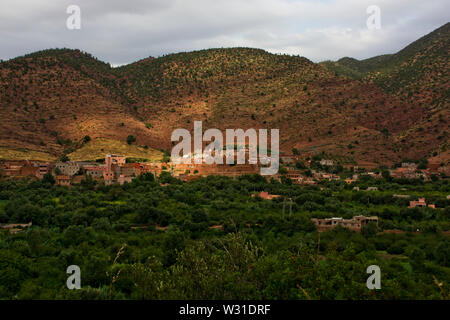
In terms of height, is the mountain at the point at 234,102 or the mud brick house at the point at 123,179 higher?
the mountain at the point at 234,102

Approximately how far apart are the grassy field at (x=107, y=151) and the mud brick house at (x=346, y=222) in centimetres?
2713

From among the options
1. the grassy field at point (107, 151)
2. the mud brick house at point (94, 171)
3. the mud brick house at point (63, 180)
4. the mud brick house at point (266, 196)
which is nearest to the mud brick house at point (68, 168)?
the mud brick house at point (94, 171)

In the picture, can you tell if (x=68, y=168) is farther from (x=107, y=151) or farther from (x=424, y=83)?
(x=424, y=83)

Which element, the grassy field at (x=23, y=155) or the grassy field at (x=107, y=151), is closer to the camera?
the grassy field at (x=23, y=155)

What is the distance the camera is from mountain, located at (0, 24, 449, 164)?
A: 5319 cm

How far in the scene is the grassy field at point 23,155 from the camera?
41.5 m

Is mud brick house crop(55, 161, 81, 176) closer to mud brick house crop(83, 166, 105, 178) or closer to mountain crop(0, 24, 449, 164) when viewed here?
mud brick house crop(83, 166, 105, 178)

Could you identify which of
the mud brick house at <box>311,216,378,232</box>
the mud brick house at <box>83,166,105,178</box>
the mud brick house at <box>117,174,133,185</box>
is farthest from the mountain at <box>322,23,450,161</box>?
the mud brick house at <box>83,166,105,178</box>

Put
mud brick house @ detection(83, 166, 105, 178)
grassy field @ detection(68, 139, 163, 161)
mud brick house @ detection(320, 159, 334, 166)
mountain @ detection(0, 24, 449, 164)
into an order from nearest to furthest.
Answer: mud brick house @ detection(83, 166, 105, 178), grassy field @ detection(68, 139, 163, 161), mud brick house @ detection(320, 159, 334, 166), mountain @ detection(0, 24, 449, 164)

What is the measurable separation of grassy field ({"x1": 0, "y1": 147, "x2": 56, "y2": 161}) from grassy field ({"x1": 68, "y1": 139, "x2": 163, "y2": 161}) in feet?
7.61

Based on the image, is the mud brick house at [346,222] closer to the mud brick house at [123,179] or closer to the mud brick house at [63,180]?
the mud brick house at [123,179]

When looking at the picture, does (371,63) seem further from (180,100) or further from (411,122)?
(180,100)
